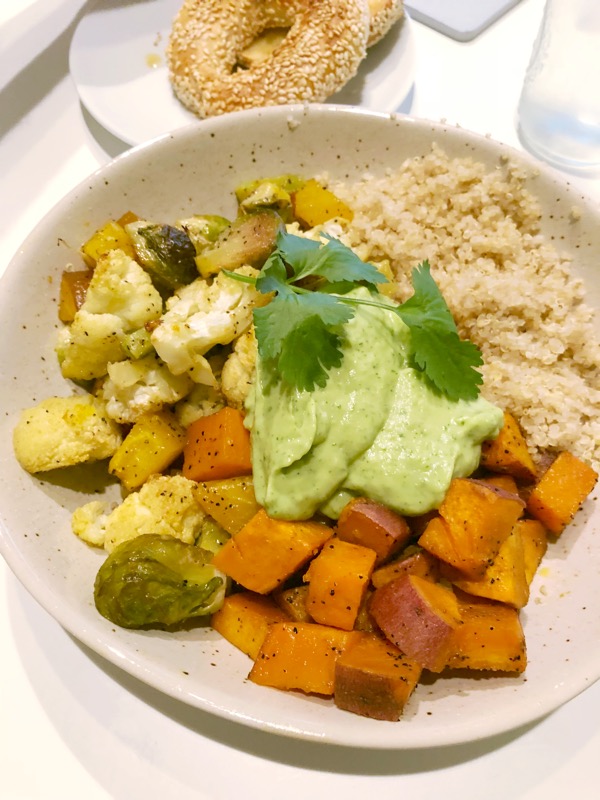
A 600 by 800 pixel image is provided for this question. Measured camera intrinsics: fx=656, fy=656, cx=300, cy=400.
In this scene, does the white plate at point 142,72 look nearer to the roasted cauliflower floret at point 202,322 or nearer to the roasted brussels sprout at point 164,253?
the roasted brussels sprout at point 164,253

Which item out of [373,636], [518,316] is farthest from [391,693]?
[518,316]

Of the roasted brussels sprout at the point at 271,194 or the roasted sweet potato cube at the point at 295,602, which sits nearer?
the roasted sweet potato cube at the point at 295,602

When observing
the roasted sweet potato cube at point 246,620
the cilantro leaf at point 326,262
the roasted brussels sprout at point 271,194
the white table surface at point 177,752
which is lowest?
the white table surface at point 177,752

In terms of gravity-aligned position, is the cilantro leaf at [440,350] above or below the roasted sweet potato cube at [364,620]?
above

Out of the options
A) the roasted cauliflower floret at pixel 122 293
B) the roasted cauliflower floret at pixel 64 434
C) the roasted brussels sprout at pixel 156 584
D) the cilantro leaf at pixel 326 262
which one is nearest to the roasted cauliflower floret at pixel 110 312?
the roasted cauliflower floret at pixel 122 293

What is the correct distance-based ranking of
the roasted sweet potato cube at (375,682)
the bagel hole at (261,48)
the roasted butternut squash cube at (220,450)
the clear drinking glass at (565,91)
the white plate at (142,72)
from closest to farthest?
the roasted sweet potato cube at (375,682) → the roasted butternut squash cube at (220,450) → the clear drinking glass at (565,91) → the white plate at (142,72) → the bagel hole at (261,48)

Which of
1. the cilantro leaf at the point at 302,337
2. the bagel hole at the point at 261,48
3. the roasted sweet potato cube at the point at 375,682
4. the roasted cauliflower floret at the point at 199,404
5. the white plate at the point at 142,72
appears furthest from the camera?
the bagel hole at the point at 261,48

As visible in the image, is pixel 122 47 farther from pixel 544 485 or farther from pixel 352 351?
pixel 544 485

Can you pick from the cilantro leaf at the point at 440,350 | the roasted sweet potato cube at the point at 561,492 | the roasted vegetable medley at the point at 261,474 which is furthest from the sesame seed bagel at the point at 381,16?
the roasted sweet potato cube at the point at 561,492

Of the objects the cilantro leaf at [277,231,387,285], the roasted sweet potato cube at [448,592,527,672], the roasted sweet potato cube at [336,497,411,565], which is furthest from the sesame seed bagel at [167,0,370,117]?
the roasted sweet potato cube at [448,592,527,672]
